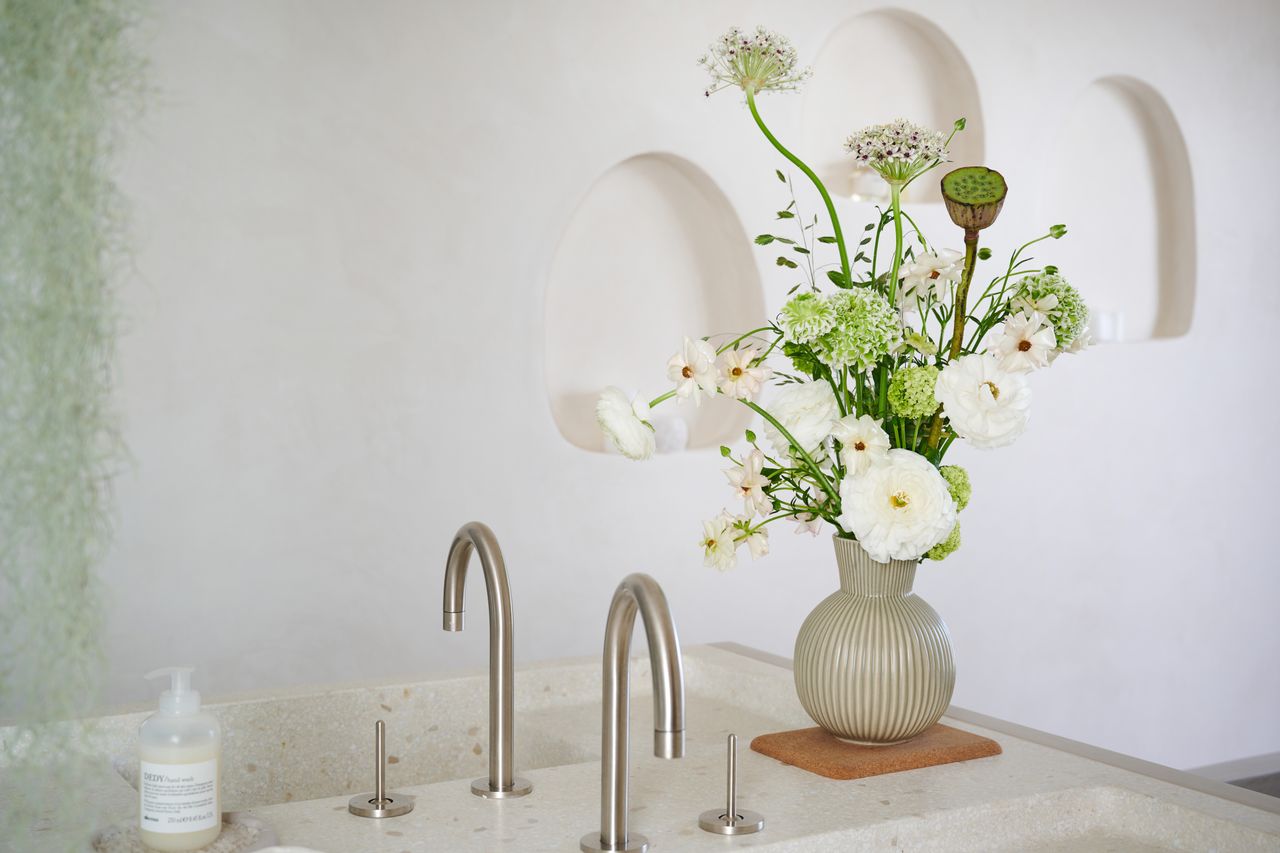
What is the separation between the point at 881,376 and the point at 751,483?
0.58 feet

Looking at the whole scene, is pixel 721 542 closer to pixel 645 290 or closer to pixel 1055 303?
pixel 1055 303

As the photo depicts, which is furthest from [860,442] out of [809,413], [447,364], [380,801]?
[447,364]

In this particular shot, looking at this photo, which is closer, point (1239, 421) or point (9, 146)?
point (9, 146)

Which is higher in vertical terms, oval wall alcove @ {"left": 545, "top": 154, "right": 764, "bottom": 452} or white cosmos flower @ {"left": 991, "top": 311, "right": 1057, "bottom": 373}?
oval wall alcove @ {"left": 545, "top": 154, "right": 764, "bottom": 452}

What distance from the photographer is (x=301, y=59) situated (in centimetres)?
279

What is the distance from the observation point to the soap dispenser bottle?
3.21 feet

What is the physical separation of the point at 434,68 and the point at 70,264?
103 inches

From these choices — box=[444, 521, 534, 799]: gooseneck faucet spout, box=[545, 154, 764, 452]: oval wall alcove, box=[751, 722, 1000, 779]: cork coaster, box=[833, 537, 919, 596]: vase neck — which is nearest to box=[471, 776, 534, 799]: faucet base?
box=[444, 521, 534, 799]: gooseneck faucet spout

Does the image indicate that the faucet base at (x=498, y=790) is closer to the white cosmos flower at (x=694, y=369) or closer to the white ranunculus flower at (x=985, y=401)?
the white cosmos flower at (x=694, y=369)

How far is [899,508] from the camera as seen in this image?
1.21 metres

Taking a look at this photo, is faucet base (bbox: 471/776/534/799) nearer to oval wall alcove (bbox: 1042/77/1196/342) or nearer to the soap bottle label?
the soap bottle label

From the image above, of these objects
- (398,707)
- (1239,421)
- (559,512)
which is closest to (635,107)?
(559,512)

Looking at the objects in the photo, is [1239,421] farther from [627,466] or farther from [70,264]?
[70,264]

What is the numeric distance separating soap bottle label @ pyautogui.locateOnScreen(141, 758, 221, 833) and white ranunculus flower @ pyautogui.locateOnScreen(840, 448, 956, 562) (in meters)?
0.63
